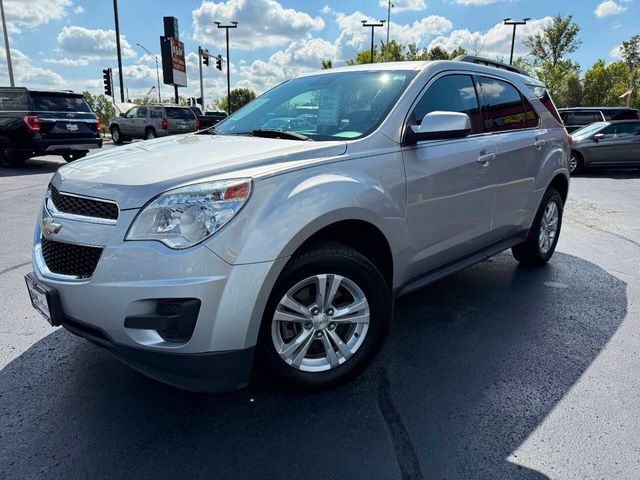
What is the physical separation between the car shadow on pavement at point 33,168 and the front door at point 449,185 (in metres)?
10.9

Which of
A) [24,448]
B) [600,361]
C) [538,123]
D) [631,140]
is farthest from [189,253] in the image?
[631,140]

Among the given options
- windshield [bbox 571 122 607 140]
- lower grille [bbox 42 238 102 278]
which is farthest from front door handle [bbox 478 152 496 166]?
windshield [bbox 571 122 607 140]

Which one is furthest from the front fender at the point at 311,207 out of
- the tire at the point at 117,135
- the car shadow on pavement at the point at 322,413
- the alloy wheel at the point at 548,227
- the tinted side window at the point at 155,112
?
the tire at the point at 117,135

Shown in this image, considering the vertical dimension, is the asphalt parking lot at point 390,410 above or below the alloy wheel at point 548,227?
below

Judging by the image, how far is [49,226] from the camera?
2.51 metres

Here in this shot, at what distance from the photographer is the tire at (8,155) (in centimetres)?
1201

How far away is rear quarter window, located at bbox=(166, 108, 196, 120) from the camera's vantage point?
21.4 meters

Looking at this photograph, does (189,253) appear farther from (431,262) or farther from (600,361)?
(600,361)

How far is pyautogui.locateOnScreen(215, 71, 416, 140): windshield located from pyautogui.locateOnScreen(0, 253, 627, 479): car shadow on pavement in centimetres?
147

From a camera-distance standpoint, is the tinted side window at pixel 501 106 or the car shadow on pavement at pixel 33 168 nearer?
the tinted side window at pixel 501 106

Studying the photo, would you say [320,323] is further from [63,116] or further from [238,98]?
[238,98]

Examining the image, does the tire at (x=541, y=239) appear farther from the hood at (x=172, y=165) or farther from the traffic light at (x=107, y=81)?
the traffic light at (x=107, y=81)

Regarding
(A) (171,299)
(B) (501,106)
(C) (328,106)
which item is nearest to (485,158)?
(B) (501,106)

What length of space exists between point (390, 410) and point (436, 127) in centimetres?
161
